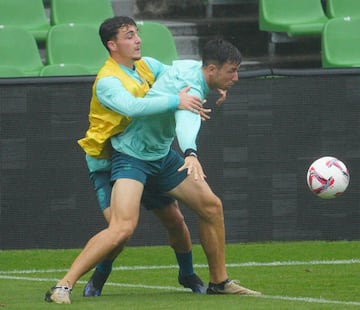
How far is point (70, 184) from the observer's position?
10.8 metres

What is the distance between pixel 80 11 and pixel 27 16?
2.01ft

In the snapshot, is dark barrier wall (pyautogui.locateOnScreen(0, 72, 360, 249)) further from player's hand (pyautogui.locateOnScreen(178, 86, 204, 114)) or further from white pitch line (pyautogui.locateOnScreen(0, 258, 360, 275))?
player's hand (pyautogui.locateOnScreen(178, 86, 204, 114))

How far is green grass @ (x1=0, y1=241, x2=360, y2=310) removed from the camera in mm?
7625

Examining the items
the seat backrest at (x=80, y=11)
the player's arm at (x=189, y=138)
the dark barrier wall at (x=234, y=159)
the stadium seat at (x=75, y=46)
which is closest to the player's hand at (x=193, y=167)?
the player's arm at (x=189, y=138)

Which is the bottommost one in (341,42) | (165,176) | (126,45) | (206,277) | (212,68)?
(206,277)

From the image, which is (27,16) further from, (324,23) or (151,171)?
(151,171)

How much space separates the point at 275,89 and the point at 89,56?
3125 millimetres

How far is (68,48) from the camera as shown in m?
13.4

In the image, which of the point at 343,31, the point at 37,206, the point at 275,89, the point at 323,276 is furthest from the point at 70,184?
the point at 343,31

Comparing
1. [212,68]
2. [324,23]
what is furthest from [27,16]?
[212,68]

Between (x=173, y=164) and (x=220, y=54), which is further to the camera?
(x=173, y=164)

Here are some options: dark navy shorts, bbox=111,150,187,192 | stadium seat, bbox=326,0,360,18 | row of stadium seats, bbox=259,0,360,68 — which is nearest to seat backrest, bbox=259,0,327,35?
row of stadium seats, bbox=259,0,360,68

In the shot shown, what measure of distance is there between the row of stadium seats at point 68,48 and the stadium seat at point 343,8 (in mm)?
2252

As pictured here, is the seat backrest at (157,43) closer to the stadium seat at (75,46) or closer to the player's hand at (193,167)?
the stadium seat at (75,46)
